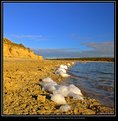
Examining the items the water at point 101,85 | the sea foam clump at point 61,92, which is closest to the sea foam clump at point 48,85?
the sea foam clump at point 61,92

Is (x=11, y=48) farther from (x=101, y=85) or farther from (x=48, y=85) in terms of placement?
(x=48, y=85)

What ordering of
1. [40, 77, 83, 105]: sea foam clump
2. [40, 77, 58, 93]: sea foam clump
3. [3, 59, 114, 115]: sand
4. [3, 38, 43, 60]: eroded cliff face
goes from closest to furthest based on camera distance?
1. [3, 59, 114, 115]: sand
2. [40, 77, 83, 105]: sea foam clump
3. [3, 38, 43, 60]: eroded cliff face
4. [40, 77, 58, 93]: sea foam clump

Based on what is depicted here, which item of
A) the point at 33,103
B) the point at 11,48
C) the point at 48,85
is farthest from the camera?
the point at 11,48

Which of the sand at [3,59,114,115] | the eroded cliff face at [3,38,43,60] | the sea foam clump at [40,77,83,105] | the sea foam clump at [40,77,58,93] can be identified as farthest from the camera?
the sea foam clump at [40,77,58,93]

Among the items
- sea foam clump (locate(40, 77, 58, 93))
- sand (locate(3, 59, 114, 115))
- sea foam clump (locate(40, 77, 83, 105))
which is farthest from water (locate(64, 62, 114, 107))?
sea foam clump (locate(40, 77, 58, 93))

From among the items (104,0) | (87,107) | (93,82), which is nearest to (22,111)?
(87,107)

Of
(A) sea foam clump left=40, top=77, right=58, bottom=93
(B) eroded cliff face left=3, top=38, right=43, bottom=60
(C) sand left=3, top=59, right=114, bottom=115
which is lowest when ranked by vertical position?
(C) sand left=3, top=59, right=114, bottom=115

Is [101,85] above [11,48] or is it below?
below

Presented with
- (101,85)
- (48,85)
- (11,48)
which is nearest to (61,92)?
(48,85)

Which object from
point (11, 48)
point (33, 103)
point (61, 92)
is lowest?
point (33, 103)

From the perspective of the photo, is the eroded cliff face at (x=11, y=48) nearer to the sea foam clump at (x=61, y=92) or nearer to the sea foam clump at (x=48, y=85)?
the sea foam clump at (x=48, y=85)

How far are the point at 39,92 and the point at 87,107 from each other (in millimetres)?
818

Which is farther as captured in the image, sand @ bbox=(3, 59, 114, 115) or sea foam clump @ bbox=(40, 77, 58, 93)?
sea foam clump @ bbox=(40, 77, 58, 93)

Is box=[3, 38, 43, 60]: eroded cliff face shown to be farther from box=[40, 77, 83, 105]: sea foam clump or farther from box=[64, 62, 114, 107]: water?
box=[64, 62, 114, 107]: water
